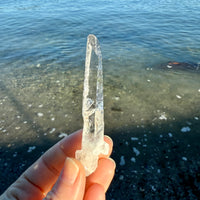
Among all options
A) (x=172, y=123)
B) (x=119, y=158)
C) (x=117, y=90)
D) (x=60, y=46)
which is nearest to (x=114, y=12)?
(x=60, y=46)

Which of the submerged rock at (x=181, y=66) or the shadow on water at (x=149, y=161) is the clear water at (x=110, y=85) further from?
the submerged rock at (x=181, y=66)

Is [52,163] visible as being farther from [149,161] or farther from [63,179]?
[149,161]

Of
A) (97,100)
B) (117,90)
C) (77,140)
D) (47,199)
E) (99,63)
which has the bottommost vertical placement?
(117,90)

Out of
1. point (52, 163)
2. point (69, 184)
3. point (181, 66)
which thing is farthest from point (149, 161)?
point (181, 66)

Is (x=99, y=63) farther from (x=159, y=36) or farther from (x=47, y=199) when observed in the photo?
(x=159, y=36)

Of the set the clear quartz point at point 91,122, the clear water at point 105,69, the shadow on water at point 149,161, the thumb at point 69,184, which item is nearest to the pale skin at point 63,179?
the thumb at point 69,184

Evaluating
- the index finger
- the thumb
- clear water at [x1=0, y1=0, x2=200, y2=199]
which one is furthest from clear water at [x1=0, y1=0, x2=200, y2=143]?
the thumb
